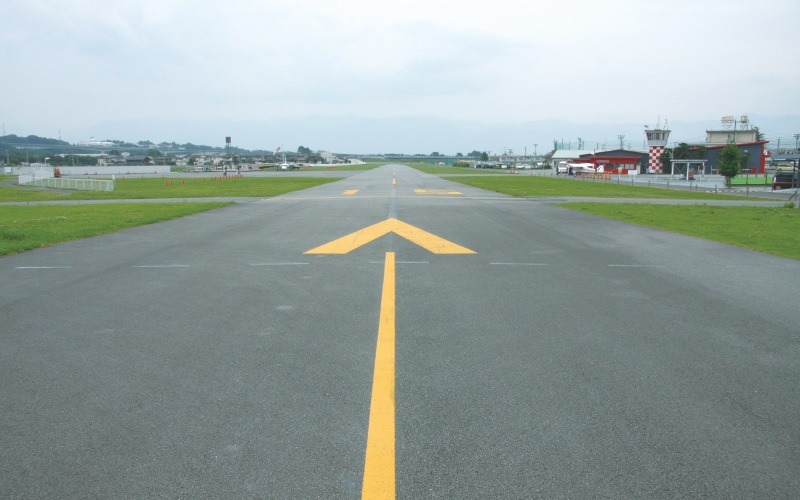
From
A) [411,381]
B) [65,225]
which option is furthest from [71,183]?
[411,381]

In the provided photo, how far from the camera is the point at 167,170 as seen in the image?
9744 cm

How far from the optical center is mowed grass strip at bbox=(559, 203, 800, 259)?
12169 mm

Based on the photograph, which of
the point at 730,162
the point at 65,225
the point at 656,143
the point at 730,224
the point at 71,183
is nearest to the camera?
the point at 65,225

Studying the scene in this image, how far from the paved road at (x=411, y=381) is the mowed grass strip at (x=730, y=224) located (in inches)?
157

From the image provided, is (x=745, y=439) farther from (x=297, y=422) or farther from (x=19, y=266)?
(x=19, y=266)

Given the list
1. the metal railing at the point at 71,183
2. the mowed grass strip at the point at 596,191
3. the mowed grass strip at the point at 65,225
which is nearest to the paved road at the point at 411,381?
the mowed grass strip at the point at 65,225

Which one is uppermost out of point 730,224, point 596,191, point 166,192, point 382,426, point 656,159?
point 656,159

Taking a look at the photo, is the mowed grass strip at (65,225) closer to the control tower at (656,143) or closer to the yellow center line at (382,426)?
the yellow center line at (382,426)

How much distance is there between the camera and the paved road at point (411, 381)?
2.97m

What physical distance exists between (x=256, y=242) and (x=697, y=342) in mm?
8563

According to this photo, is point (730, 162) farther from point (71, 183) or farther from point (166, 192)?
point (71, 183)

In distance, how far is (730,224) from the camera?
1666cm

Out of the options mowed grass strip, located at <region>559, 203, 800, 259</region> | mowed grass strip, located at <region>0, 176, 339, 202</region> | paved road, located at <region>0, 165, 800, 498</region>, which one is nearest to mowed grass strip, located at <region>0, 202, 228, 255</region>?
paved road, located at <region>0, 165, 800, 498</region>

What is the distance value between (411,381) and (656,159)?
288 ft
